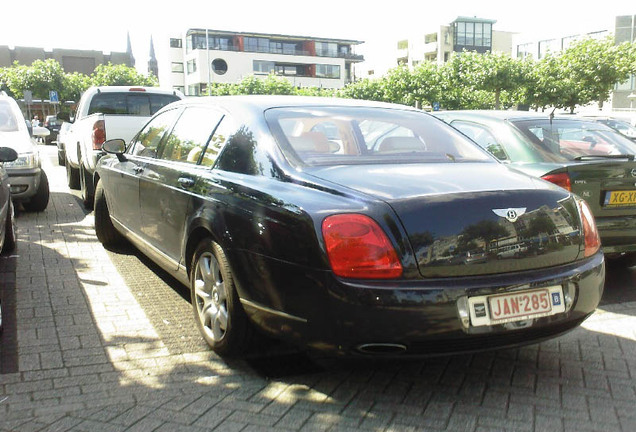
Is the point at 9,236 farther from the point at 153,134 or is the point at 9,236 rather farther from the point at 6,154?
the point at 153,134

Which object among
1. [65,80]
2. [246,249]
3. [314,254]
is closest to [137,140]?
→ [246,249]

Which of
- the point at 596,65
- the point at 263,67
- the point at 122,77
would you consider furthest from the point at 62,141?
the point at 263,67

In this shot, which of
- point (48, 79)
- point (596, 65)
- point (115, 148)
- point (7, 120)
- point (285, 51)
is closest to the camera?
point (115, 148)

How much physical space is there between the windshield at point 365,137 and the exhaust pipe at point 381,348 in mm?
1092

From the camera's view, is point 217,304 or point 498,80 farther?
point 498,80

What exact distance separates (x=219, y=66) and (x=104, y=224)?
254ft

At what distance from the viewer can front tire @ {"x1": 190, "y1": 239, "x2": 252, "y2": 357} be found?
136 inches

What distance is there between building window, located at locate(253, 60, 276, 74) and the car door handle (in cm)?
8088

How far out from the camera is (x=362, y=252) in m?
2.86

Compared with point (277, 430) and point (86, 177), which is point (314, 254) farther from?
point (86, 177)

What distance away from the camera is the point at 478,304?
2.93 meters

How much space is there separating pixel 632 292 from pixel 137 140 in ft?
14.5

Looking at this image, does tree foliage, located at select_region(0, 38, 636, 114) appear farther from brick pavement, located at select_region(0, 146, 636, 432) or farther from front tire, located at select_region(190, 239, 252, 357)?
front tire, located at select_region(190, 239, 252, 357)

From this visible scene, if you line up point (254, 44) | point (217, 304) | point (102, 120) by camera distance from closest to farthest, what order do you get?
point (217, 304), point (102, 120), point (254, 44)
